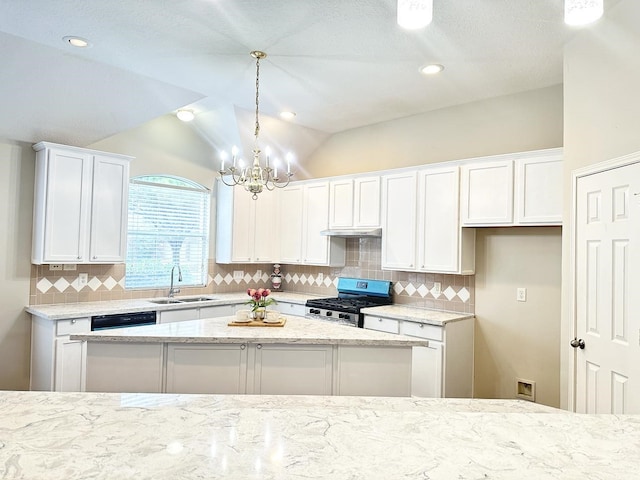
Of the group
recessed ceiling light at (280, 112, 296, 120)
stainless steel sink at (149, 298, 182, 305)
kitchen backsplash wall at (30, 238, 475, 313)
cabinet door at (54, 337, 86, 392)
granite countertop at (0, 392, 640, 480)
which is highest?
recessed ceiling light at (280, 112, 296, 120)

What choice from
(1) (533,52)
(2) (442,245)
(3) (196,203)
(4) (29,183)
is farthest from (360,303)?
(4) (29,183)

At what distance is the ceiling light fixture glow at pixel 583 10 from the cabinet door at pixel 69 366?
420 centimetres

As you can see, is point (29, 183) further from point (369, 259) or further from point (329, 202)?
point (369, 259)

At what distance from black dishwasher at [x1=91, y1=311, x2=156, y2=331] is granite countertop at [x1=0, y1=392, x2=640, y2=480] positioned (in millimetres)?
2660

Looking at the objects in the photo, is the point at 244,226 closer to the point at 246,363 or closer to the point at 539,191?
the point at 246,363

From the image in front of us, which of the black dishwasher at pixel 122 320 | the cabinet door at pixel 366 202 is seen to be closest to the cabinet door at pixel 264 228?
the cabinet door at pixel 366 202

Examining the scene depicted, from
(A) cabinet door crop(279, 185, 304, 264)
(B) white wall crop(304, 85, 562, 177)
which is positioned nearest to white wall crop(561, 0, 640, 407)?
(B) white wall crop(304, 85, 562, 177)

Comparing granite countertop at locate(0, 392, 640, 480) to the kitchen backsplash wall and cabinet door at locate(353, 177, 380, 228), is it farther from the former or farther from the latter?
cabinet door at locate(353, 177, 380, 228)

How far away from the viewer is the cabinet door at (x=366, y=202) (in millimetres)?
4859

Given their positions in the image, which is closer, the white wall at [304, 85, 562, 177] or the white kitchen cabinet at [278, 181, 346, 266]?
the white wall at [304, 85, 562, 177]

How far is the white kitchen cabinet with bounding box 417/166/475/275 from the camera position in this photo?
13.7 ft

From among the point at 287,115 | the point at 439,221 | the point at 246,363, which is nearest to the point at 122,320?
the point at 246,363

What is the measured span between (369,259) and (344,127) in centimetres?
164

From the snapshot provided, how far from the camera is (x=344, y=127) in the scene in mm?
5500
